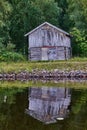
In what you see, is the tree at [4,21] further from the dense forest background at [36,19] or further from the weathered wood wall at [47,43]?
the weathered wood wall at [47,43]

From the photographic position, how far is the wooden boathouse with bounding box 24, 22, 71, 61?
61875mm

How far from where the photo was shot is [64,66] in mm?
53469

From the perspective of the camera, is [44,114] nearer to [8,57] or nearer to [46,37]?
[8,57]

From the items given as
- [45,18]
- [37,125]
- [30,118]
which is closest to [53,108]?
[30,118]

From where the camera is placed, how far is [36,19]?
70750 mm

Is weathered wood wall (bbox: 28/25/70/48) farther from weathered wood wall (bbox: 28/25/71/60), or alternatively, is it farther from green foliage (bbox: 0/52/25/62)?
green foliage (bbox: 0/52/25/62)

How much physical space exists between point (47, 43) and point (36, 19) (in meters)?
10.0

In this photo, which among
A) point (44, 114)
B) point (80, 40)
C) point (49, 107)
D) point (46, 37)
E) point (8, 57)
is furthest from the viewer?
point (80, 40)

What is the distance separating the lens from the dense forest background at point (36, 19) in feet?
222

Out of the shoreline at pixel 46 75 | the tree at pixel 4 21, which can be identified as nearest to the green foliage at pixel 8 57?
the tree at pixel 4 21

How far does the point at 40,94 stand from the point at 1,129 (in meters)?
15.0

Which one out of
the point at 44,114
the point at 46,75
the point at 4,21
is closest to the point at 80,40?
the point at 4,21

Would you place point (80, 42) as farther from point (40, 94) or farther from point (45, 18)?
point (40, 94)

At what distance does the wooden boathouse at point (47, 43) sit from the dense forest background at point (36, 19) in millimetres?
4326
